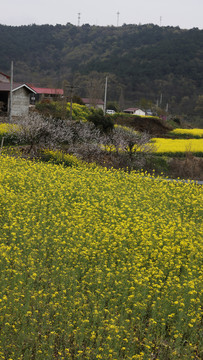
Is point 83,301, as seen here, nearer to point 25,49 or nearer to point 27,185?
point 27,185

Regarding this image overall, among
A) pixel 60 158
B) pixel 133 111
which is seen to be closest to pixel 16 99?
pixel 60 158

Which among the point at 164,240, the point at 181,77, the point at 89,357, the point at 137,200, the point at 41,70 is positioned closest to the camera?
the point at 89,357

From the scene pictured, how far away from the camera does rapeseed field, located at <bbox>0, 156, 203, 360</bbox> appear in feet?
18.8

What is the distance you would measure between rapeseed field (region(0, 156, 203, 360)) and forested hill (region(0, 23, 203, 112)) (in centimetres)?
7401

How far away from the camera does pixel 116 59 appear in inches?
4764

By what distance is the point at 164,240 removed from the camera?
372 inches

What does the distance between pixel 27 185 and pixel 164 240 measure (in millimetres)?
6061

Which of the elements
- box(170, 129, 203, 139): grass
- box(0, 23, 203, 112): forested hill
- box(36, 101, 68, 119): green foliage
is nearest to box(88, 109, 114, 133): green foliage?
box(36, 101, 68, 119): green foliage

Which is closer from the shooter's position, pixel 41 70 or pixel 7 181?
pixel 7 181

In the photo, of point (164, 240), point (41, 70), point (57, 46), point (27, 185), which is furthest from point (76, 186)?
point (57, 46)

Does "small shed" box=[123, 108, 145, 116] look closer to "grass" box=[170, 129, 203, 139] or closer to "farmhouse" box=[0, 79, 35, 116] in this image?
"grass" box=[170, 129, 203, 139]

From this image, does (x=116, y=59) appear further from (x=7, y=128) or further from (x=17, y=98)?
(x=7, y=128)

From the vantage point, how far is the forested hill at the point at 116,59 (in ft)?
348

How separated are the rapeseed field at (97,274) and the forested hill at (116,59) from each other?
7401 centimetres
